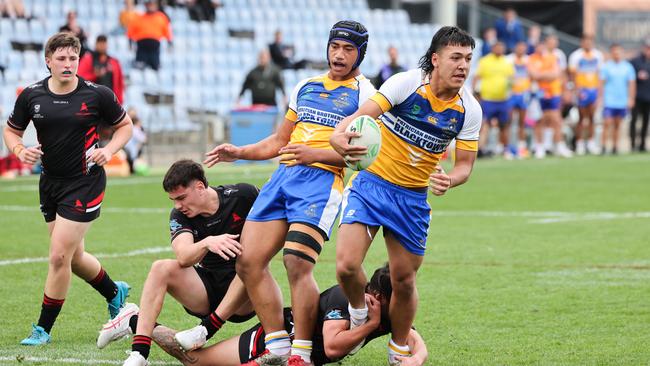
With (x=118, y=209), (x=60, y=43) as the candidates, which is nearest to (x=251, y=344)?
(x=60, y=43)

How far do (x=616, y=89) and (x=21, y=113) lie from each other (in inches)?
814

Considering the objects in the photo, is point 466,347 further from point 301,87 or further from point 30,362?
point 30,362

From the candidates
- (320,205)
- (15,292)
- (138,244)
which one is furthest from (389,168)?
(138,244)

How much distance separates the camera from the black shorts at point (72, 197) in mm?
7973

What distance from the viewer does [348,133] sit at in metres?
Answer: 6.54

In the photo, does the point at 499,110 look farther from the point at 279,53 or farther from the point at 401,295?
the point at 401,295

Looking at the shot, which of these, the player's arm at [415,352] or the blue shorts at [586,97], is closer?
the player's arm at [415,352]

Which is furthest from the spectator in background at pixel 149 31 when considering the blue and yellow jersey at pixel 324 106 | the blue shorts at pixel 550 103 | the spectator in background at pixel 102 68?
the blue and yellow jersey at pixel 324 106

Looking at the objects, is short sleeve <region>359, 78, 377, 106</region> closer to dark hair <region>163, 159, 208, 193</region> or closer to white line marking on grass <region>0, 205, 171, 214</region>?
dark hair <region>163, 159, 208, 193</region>

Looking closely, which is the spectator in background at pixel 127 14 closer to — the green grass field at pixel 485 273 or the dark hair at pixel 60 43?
the green grass field at pixel 485 273

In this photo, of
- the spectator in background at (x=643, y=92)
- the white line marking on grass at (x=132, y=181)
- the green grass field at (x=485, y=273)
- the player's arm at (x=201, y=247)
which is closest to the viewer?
the player's arm at (x=201, y=247)

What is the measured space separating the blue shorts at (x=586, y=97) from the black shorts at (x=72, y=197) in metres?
19.7

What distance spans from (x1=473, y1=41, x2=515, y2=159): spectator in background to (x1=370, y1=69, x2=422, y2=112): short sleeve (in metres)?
17.7

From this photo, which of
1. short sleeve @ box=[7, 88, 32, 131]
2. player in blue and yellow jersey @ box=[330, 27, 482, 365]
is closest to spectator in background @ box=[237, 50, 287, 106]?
short sleeve @ box=[7, 88, 32, 131]
